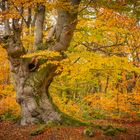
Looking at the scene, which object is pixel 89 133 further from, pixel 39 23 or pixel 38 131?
pixel 39 23

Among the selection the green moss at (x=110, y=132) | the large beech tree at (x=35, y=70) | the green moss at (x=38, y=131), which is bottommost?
the green moss at (x=110, y=132)

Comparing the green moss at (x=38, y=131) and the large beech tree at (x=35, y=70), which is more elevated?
the large beech tree at (x=35, y=70)

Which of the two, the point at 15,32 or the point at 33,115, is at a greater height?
the point at 15,32

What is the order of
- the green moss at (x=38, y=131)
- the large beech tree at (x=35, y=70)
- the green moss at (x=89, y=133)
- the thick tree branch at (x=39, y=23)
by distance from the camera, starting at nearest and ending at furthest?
1. the green moss at (x=89, y=133)
2. the green moss at (x=38, y=131)
3. the large beech tree at (x=35, y=70)
4. the thick tree branch at (x=39, y=23)

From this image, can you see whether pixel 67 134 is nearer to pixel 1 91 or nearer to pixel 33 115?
pixel 33 115

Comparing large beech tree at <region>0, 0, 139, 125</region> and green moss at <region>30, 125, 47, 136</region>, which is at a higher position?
large beech tree at <region>0, 0, 139, 125</region>

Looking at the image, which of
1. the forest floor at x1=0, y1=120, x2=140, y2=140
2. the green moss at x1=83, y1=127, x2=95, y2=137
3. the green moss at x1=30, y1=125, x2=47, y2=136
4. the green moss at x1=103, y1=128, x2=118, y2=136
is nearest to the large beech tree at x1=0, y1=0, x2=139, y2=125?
the forest floor at x1=0, y1=120, x2=140, y2=140

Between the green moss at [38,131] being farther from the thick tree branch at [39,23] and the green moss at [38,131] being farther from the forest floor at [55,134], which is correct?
the thick tree branch at [39,23]

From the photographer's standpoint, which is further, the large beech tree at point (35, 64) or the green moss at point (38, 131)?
the large beech tree at point (35, 64)

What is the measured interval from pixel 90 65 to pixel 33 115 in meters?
3.58

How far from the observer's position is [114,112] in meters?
27.8

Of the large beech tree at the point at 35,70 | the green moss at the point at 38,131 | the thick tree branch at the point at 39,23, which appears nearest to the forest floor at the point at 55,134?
the green moss at the point at 38,131

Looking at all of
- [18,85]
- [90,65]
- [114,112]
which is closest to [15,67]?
[18,85]

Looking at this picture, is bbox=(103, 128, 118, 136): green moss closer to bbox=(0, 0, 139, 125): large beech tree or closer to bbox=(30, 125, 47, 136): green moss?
bbox=(0, 0, 139, 125): large beech tree
